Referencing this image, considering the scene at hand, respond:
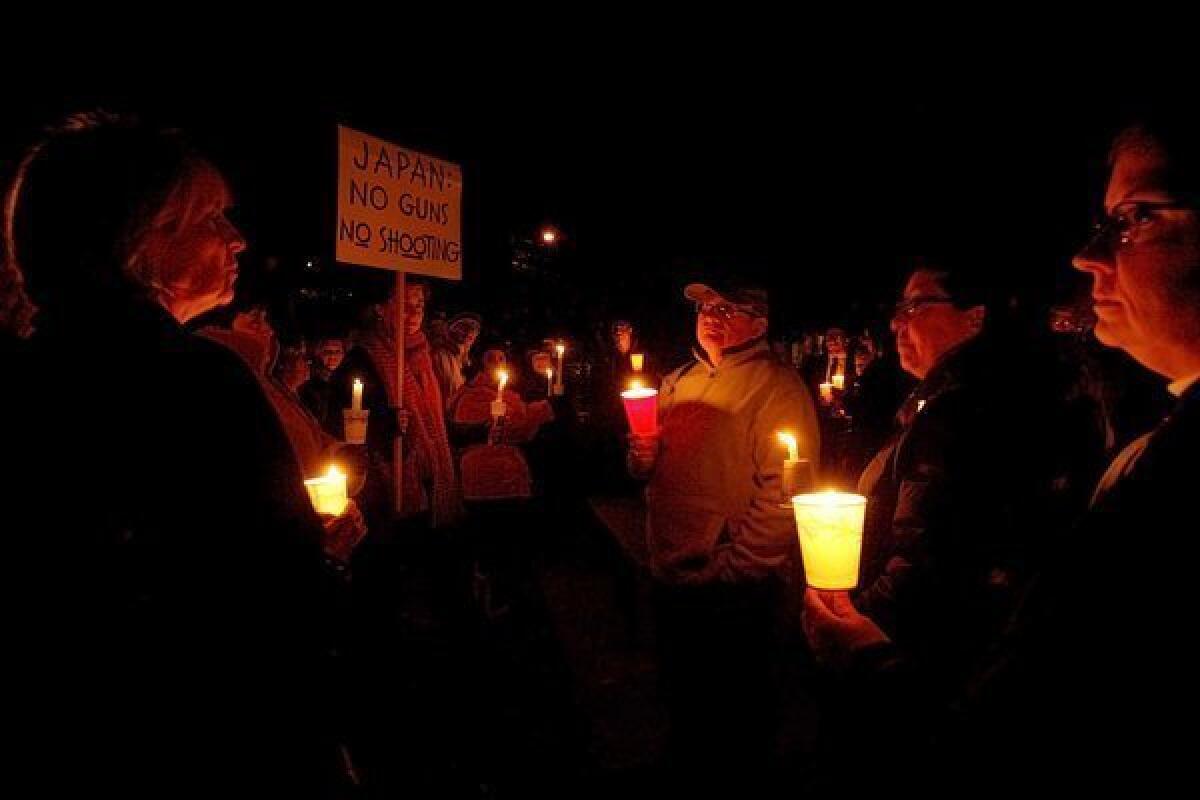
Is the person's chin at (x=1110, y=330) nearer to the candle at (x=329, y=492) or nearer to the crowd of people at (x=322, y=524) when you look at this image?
the crowd of people at (x=322, y=524)

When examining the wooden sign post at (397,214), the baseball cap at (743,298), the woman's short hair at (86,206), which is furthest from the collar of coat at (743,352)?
the woman's short hair at (86,206)

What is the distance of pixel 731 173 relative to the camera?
11422mm

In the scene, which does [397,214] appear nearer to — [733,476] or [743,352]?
[743,352]

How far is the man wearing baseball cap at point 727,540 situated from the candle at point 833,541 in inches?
55.1

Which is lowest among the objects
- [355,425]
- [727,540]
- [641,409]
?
[727,540]

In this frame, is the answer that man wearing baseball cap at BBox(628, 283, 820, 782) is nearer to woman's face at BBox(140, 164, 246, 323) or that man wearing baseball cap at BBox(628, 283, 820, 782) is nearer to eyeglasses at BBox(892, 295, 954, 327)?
eyeglasses at BBox(892, 295, 954, 327)

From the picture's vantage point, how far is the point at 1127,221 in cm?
142

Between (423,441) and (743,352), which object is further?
(423,441)

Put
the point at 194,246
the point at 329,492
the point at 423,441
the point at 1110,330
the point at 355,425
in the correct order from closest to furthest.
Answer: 1. the point at 1110,330
2. the point at 194,246
3. the point at 329,492
4. the point at 355,425
5. the point at 423,441

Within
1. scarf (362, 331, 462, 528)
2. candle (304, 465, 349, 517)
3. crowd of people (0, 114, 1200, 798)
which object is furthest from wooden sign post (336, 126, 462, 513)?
candle (304, 465, 349, 517)

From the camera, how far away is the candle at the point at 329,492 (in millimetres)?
2615

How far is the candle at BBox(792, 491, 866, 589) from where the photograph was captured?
2.03 meters

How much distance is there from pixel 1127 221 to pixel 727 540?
2519mm

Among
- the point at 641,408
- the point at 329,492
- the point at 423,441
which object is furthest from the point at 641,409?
the point at 423,441
